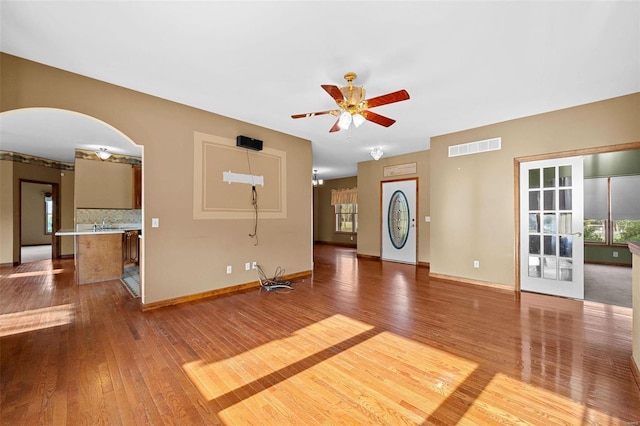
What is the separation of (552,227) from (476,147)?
5.65ft

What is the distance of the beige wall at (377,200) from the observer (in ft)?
20.9

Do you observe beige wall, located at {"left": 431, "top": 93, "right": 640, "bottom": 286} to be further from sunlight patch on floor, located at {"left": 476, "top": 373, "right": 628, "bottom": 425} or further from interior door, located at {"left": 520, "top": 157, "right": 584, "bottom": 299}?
sunlight patch on floor, located at {"left": 476, "top": 373, "right": 628, "bottom": 425}

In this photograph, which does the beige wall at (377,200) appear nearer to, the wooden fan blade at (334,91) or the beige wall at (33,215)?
the wooden fan blade at (334,91)

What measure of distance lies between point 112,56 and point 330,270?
4915 mm

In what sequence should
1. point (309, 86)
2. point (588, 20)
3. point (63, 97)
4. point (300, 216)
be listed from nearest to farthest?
point (588, 20)
point (63, 97)
point (309, 86)
point (300, 216)

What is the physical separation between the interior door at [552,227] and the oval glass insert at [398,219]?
2.72m

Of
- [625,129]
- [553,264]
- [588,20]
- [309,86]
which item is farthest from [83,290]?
[625,129]

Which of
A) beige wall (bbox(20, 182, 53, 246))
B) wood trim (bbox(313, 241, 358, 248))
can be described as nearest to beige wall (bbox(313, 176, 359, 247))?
wood trim (bbox(313, 241, 358, 248))

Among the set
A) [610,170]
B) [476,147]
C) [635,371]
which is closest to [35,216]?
[476,147]

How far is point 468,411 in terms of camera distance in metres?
1.67

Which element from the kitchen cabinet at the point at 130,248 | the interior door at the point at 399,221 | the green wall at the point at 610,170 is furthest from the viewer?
the interior door at the point at 399,221

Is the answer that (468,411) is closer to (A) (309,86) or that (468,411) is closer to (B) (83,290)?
(A) (309,86)

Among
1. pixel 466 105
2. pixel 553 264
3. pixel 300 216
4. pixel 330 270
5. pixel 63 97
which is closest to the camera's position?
pixel 63 97

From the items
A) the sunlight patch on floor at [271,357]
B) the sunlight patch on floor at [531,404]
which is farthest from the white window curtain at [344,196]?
the sunlight patch on floor at [531,404]
